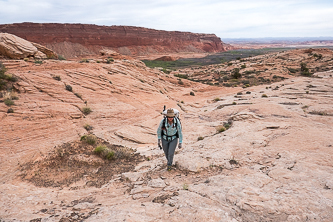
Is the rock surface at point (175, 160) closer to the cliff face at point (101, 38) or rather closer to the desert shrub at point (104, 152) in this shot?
the desert shrub at point (104, 152)

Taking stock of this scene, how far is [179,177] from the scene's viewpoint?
17.3 ft

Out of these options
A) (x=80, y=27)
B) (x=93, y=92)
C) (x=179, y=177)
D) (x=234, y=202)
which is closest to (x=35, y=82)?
(x=93, y=92)

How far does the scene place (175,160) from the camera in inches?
243

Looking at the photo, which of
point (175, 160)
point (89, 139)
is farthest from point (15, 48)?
point (175, 160)

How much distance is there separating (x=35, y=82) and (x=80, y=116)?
13.8 feet

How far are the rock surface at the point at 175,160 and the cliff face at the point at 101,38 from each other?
61393 millimetres

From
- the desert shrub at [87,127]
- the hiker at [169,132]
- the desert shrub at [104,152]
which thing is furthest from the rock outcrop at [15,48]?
the hiker at [169,132]

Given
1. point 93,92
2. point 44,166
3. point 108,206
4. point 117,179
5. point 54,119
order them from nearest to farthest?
point 108,206 → point 117,179 → point 44,166 → point 54,119 → point 93,92

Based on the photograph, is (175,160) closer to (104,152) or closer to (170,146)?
(170,146)

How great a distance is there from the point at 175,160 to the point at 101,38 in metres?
79.0

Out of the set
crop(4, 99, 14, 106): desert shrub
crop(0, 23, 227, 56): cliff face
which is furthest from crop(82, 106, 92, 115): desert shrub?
crop(0, 23, 227, 56): cliff face

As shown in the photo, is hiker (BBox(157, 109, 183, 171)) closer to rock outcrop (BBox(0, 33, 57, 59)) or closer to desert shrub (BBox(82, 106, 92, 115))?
desert shrub (BBox(82, 106, 92, 115))

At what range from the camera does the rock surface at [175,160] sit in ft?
12.4

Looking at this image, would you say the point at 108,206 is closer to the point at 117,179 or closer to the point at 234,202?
the point at 117,179
